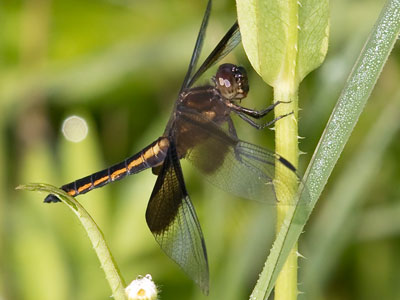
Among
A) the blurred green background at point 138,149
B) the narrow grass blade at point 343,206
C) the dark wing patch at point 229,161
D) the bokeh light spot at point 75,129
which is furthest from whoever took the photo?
the bokeh light spot at point 75,129

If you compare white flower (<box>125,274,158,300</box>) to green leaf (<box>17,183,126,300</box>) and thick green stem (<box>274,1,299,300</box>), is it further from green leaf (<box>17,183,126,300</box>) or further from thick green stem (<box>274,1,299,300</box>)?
thick green stem (<box>274,1,299,300</box>)

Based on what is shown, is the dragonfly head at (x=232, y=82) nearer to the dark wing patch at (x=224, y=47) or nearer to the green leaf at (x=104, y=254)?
the dark wing patch at (x=224, y=47)

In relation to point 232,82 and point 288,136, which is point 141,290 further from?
point 232,82

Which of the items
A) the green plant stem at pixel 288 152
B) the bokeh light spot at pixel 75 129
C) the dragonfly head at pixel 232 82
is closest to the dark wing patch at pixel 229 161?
the dragonfly head at pixel 232 82

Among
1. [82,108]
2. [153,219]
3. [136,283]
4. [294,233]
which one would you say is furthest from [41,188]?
[82,108]

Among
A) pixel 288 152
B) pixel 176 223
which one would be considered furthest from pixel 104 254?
pixel 176 223

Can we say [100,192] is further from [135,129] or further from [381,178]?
[381,178]
